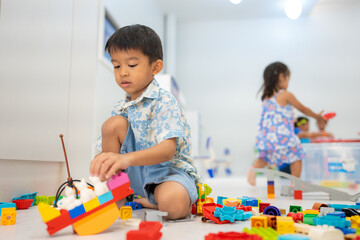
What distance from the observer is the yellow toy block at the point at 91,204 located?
0.58 meters

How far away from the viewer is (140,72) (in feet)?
2.60

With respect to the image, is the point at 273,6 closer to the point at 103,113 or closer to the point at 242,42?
the point at 242,42

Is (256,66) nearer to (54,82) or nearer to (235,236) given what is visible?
(54,82)

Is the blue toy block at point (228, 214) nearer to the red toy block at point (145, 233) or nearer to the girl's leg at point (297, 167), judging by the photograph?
the red toy block at point (145, 233)

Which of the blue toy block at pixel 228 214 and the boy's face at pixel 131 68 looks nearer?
the blue toy block at pixel 228 214

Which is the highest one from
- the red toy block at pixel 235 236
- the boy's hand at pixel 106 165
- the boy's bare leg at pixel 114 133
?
the boy's bare leg at pixel 114 133

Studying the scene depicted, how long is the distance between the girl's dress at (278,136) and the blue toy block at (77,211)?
5.11 ft

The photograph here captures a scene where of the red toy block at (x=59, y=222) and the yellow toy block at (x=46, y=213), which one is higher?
the yellow toy block at (x=46, y=213)

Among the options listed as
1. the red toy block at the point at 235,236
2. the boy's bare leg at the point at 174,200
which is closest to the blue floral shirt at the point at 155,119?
the boy's bare leg at the point at 174,200

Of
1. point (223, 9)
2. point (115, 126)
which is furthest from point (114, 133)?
point (223, 9)

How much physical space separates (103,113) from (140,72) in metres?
0.92

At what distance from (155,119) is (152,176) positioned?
0.45 ft

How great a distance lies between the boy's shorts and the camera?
762 mm

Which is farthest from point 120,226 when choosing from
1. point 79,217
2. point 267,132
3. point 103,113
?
point 267,132
